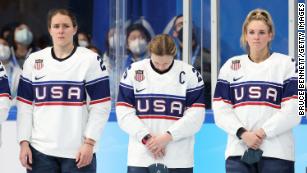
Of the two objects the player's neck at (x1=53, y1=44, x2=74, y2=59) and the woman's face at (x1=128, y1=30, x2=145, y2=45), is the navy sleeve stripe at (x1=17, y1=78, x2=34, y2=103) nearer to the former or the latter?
the player's neck at (x1=53, y1=44, x2=74, y2=59)

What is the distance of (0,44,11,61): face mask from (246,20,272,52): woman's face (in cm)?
285

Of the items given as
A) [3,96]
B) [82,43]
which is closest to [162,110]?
[3,96]

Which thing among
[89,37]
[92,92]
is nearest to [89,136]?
[92,92]

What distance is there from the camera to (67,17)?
3875 mm

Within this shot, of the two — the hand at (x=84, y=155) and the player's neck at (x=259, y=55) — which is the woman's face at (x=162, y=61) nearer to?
the player's neck at (x=259, y=55)

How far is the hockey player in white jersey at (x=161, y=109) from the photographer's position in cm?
391

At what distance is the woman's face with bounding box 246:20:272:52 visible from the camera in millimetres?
3918

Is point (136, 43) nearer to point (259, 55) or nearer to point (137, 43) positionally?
point (137, 43)

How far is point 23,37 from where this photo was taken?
Result: 6.55 metres

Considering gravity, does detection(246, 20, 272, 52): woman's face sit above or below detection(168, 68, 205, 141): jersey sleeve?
above

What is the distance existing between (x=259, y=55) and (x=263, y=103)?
252mm

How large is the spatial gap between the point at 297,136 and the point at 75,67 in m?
1.68

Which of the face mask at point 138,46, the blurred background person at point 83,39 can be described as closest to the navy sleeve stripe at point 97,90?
the face mask at point 138,46

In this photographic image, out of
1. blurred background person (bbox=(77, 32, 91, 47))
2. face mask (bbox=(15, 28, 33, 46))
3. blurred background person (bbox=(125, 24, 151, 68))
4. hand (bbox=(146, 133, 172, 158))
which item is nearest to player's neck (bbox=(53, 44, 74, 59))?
hand (bbox=(146, 133, 172, 158))
